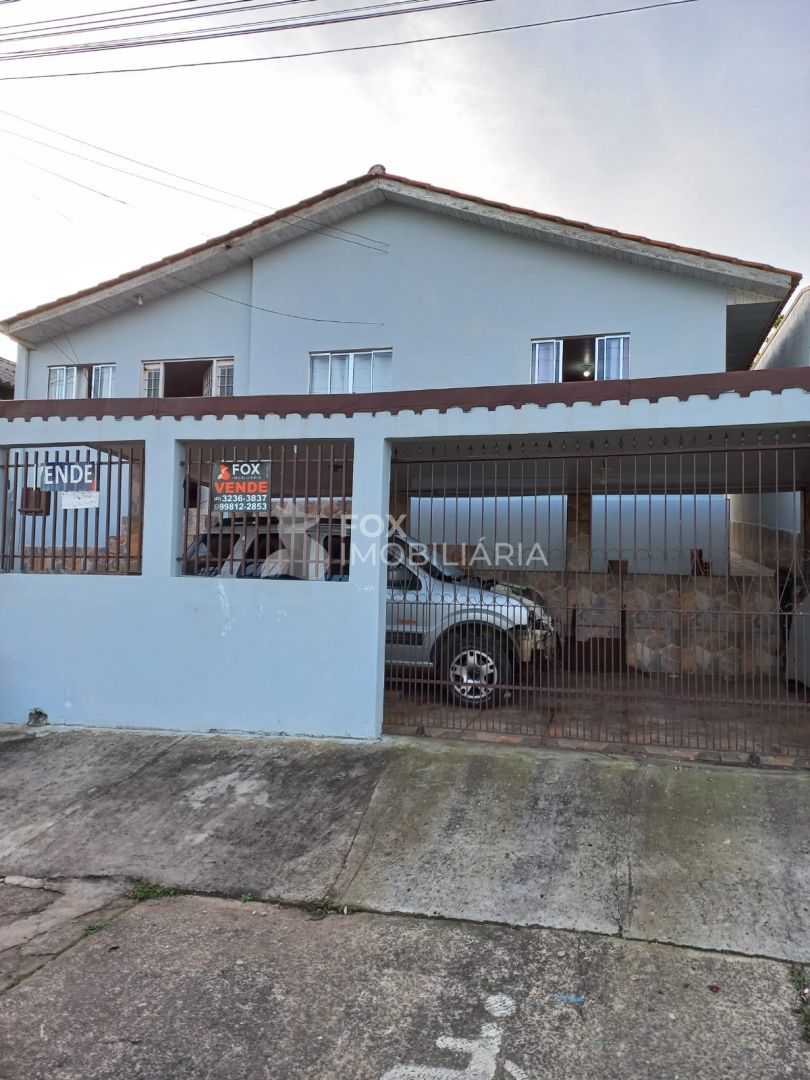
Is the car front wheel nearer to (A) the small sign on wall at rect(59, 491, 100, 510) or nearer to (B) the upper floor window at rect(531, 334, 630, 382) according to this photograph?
(A) the small sign on wall at rect(59, 491, 100, 510)

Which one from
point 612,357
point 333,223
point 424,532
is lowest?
point 424,532

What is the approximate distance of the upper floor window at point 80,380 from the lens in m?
11.5

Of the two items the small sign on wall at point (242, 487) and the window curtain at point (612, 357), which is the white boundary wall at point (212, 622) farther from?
the window curtain at point (612, 357)

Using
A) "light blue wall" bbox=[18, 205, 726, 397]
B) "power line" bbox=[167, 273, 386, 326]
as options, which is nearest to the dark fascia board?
"light blue wall" bbox=[18, 205, 726, 397]

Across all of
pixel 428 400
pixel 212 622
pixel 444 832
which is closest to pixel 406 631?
pixel 212 622

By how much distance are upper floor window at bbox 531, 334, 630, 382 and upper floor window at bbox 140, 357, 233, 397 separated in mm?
4940

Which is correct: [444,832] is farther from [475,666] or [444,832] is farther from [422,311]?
[422,311]

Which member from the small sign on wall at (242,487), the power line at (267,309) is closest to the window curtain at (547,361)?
the power line at (267,309)

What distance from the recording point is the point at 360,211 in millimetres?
10484

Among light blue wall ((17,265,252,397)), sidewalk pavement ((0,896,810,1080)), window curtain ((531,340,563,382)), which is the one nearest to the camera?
sidewalk pavement ((0,896,810,1080))

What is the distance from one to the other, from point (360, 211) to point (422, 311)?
78.7 inches

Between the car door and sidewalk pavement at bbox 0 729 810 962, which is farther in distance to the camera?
the car door

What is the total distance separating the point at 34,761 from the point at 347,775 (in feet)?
9.09

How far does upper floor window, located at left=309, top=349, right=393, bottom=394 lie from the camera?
10328 mm
